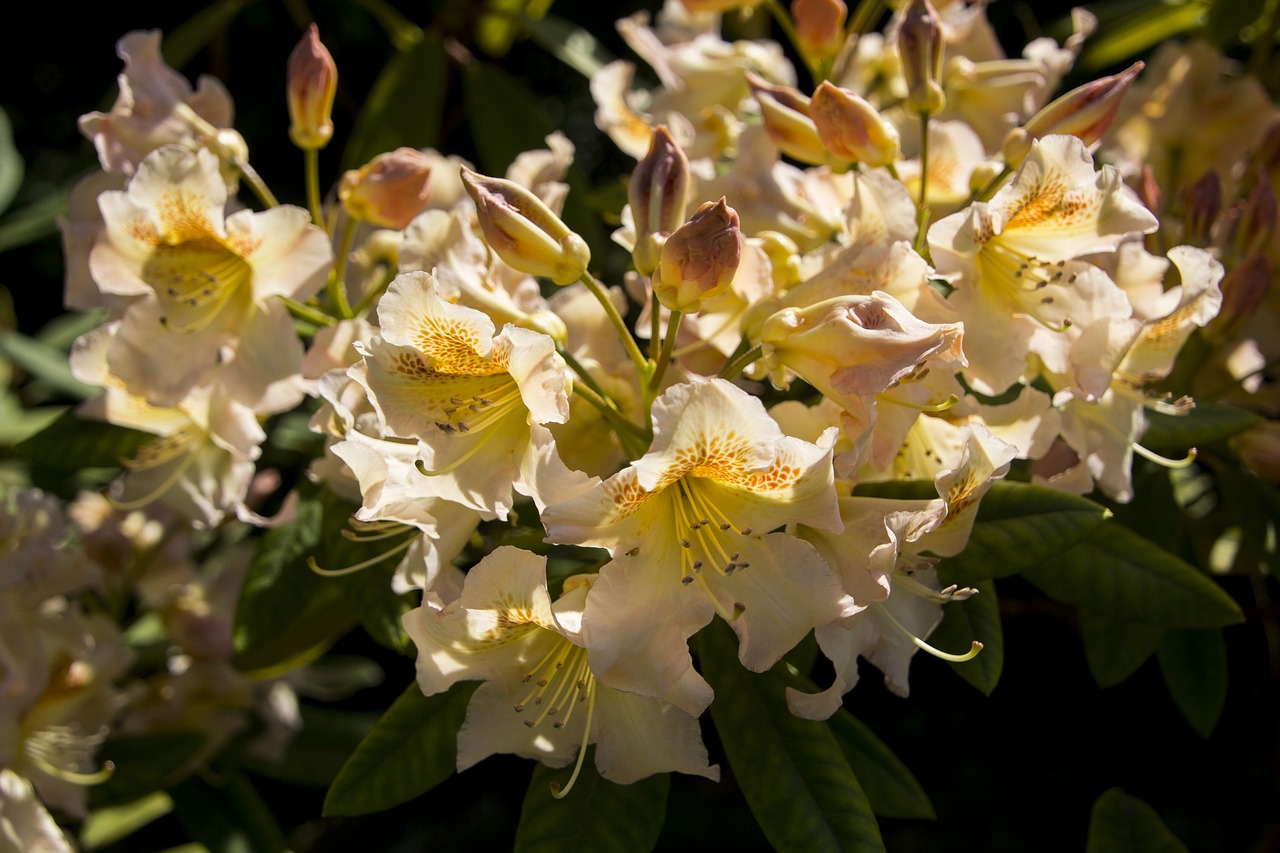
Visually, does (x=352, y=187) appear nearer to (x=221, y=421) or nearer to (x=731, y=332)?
(x=221, y=421)

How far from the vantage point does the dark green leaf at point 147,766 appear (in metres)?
1.30

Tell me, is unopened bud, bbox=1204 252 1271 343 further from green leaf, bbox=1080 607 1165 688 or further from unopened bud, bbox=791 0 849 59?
unopened bud, bbox=791 0 849 59

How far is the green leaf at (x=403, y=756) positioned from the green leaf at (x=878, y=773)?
30 cm

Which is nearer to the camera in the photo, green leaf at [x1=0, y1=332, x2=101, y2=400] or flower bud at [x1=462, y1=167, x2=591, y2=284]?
flower bud at [x1=462, y1=167, x2=591, y2=284]

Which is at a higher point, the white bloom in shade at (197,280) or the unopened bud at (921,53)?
the unopened bud at (921,53)

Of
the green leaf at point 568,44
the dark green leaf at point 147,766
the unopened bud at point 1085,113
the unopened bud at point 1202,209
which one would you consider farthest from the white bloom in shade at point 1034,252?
the dark green leaf at point 147,766

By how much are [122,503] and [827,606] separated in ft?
2.49

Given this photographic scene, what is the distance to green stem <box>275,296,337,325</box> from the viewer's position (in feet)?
3.09

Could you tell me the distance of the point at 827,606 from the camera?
0.69 meters

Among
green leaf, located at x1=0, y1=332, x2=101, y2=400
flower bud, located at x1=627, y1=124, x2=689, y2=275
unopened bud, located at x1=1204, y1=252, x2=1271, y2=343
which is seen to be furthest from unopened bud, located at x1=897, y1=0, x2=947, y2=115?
green leaf, located at x1=0, y1=332, x2=101, y2=400

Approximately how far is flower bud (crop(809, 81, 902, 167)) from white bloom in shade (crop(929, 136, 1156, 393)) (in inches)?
4.2

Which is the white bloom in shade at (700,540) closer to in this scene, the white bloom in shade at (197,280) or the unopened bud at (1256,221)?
the white bloom in shade at (197,280)

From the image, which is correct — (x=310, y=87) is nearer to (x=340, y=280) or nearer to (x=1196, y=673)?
(x=340, y=280)

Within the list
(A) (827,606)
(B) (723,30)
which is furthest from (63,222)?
(B) (723,30)
